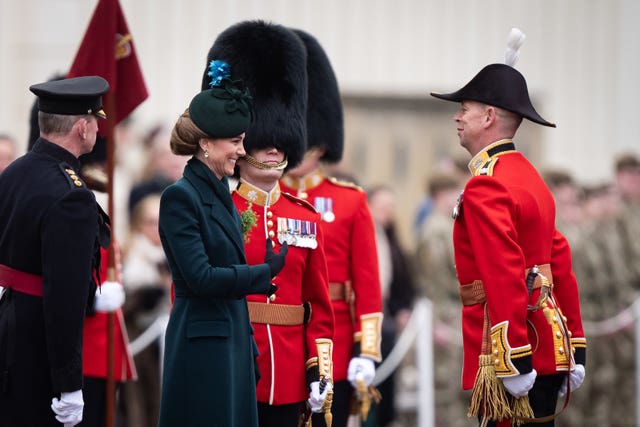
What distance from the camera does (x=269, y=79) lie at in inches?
211

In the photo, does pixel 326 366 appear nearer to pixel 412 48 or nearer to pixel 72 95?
pixel 72 95

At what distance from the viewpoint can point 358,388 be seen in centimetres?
589

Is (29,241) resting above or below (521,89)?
below

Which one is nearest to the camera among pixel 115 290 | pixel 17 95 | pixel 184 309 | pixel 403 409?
pixel 184 309

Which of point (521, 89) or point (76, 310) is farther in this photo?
point (521, 89)

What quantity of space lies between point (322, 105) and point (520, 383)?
1874 mm

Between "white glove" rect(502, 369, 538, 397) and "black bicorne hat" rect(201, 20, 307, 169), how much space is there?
1.33 m

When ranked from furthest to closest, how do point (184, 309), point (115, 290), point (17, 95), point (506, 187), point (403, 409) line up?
point (17, 95)
point (403, 409)
point (115, 290)
point (506, 187)
point (184, 309)

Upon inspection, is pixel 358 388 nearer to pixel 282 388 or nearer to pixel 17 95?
pixel 282 388

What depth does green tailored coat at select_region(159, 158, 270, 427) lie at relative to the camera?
448 cm

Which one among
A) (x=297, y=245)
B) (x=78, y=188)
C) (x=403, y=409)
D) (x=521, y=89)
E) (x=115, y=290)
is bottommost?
(x=403, y=409)

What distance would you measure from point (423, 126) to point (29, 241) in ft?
28.8

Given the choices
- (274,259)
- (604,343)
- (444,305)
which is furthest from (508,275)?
(604,343)

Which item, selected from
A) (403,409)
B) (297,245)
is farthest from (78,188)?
(403,409)
